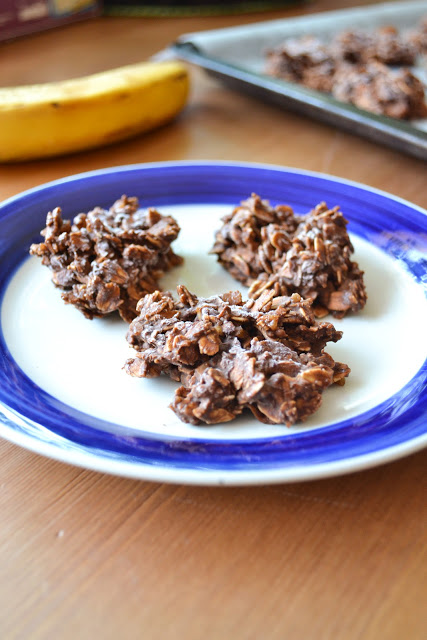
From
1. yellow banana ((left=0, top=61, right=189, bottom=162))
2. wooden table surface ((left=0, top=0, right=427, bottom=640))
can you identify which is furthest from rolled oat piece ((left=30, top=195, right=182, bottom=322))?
yellow banana ((left=0, top=61, right=189, bottom=162))

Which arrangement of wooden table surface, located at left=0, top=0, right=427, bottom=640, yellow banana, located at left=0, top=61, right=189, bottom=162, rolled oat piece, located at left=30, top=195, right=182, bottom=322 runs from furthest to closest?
1. yellow banana, located at left=0, top=61, right=189, bottom=162
2. rolled oat piece, located at left=30, top=195, right=182, bottom=322
3. wooden table surface, located at left=0, top=0, right=427, bottom=640

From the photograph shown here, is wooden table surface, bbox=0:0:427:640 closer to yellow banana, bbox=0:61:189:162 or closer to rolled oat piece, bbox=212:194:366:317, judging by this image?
rolled oat piece, bbox=212:194:366:317

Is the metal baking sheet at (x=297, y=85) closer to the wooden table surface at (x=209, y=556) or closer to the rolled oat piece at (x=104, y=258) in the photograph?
the rolled oat piece at (x=104, y=258)

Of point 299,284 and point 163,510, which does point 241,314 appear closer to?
point 299,284

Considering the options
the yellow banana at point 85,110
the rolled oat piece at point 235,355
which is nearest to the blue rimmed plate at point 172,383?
the rolled oat piece at point 235,355

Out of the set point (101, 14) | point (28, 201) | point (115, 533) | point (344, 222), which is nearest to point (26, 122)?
point (28, 201)
